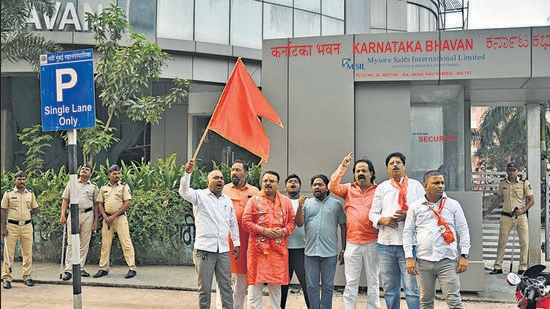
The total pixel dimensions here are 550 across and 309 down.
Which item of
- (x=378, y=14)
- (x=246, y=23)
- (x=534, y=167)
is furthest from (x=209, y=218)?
(x=378, y=14)

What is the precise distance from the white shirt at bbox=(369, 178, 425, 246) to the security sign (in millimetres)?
3126

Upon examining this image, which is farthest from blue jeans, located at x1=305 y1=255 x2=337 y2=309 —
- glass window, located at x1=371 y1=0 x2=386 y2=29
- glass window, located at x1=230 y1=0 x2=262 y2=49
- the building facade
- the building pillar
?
glass window, located at x1=371 y1=0 x2=386 y2=29

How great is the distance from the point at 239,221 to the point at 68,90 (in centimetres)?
246

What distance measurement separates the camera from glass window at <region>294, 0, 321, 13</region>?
21.1m

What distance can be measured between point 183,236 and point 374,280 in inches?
215

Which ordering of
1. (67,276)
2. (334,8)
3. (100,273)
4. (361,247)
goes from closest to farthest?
(361,247)
(67,276)
(100,273)
(334,8)

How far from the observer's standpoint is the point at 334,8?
22312 mm

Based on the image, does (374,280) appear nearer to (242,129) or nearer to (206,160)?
(242,129)

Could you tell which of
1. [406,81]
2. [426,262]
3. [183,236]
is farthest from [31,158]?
[426,262]

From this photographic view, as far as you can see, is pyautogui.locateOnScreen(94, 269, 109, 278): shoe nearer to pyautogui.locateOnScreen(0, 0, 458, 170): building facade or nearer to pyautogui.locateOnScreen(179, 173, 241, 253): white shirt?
pyautogui.locateOnScreen(179, 173, 241, 253): white shirt

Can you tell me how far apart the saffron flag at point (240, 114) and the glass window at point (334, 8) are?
1460 cm

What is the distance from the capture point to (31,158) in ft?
57.4

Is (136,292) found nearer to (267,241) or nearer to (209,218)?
(209,218)

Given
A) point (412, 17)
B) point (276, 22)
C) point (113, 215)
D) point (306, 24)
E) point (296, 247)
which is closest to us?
point (296, 247)
